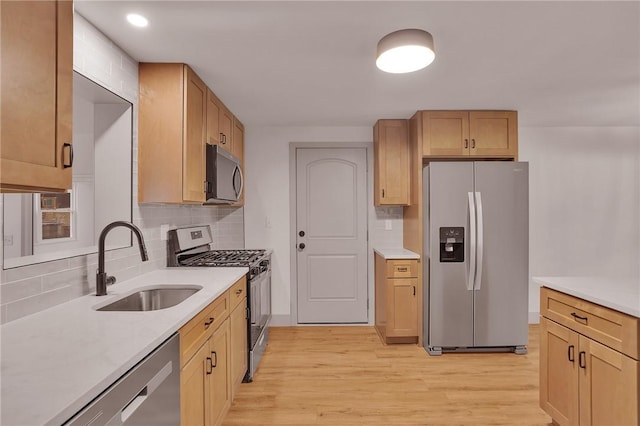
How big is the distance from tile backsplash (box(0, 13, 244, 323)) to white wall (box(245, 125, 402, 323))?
1.17m

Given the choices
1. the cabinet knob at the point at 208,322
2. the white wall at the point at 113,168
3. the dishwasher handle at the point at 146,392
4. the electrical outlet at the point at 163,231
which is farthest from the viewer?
the electrical outlet at the point at 163,231

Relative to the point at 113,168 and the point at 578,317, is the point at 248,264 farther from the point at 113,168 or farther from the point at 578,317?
the point at 578,317

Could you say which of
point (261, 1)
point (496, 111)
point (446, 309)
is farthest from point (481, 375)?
point (261, 1)

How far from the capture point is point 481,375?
2.84 meters

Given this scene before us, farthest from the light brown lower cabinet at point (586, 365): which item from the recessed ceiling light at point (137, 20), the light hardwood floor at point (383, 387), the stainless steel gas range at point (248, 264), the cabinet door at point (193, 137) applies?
the recessed ceiling light at point (137, 20)

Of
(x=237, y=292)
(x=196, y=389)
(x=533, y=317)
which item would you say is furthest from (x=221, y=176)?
(x=533, y=317)

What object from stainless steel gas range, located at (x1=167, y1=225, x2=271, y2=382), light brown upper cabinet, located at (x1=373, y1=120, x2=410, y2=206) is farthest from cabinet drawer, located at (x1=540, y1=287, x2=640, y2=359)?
stainless steel gas range, located at (x1=167, y1=225, x2=271, y2=382)

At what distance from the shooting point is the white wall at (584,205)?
4.08 metres

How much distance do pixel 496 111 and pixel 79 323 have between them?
3781 mm

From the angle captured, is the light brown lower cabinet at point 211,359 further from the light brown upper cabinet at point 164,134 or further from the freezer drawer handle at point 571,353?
the freezer drawer handle at point 571,353

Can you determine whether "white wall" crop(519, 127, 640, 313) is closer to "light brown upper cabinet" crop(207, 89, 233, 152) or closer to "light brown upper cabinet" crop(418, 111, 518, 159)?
"light brown upper cabinet" crop(418, 111, 518, 159)

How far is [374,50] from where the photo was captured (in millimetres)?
2189

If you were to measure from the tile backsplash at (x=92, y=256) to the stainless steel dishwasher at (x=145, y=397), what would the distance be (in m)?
0.67

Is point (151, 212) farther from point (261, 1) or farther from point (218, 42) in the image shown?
point (261, 1)
